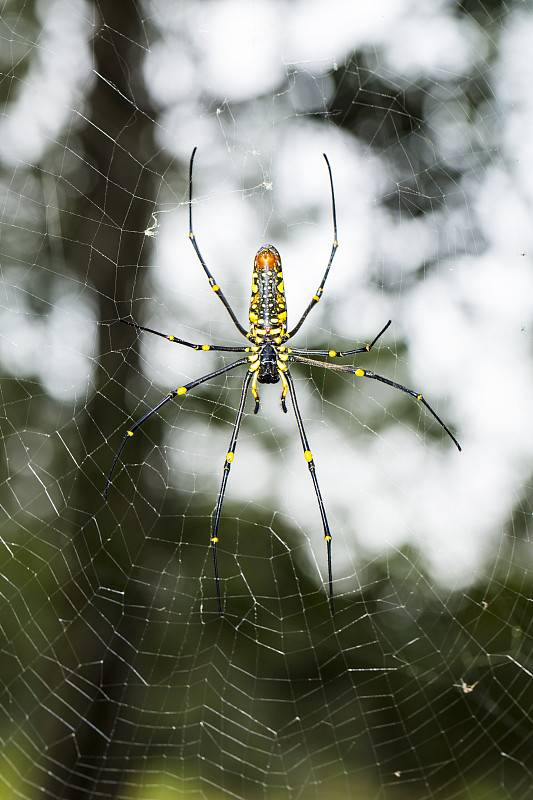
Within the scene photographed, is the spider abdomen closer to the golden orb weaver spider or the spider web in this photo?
the golden orb weaver spider

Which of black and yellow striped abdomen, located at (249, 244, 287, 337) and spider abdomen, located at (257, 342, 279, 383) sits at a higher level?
black and yellow striped abdomen, located at (249, 244, 287, 337)

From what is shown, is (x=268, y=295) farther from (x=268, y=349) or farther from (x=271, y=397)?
(x=271, y=397)

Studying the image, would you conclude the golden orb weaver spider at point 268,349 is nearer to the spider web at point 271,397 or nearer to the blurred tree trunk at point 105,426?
the spider web at point 271,397

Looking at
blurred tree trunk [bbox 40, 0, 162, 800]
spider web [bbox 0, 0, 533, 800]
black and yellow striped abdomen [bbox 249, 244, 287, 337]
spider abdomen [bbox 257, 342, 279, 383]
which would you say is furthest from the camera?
blurred tree trunk [bbox 40, 0, 162, 800]

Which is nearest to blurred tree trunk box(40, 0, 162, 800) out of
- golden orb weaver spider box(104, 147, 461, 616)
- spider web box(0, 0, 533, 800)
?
spider web box(0, 0, 533, 800)

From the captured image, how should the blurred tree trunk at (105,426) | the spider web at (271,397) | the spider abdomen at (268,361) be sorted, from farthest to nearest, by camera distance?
the blurred tree trunk at (105,426), the spider web at (271,397), the spider abdomen at (268,361)

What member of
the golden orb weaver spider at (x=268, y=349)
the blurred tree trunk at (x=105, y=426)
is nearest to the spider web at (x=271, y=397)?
the blurred tree trunk at (x=105, y=426)

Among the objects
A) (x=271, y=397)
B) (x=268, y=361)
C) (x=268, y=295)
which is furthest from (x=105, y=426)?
(x=268, y=295)

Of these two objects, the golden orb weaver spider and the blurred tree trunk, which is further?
the blurred tree trunk

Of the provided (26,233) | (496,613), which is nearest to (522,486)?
(496,613)
